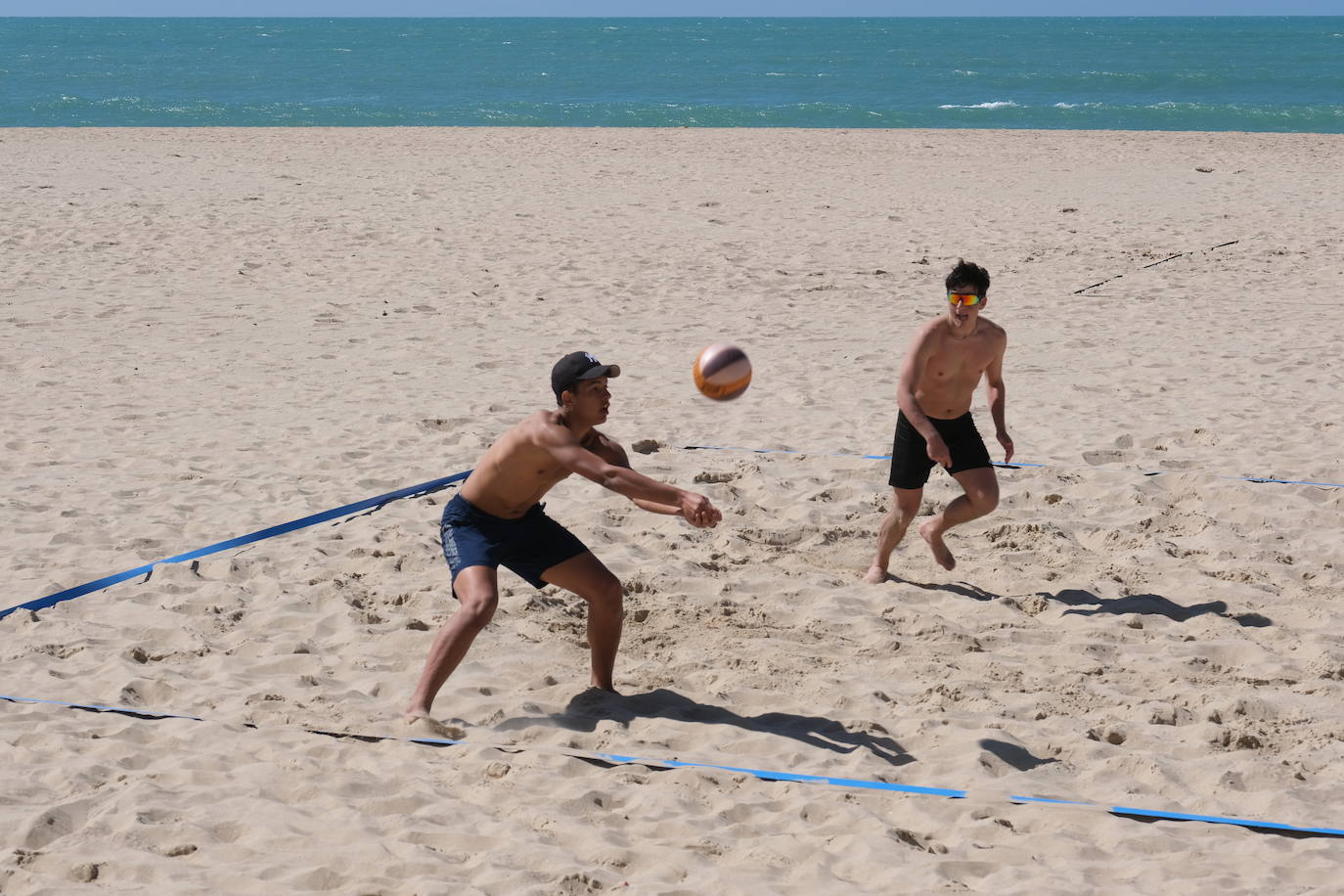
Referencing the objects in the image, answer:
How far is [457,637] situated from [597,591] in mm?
489

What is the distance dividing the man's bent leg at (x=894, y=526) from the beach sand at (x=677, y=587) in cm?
16

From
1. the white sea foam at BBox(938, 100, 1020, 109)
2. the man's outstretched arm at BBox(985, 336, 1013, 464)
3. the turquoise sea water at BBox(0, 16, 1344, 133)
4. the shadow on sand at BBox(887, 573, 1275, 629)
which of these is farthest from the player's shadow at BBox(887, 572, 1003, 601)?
the white sea foam at BBox(938, 100, 1020, 109)

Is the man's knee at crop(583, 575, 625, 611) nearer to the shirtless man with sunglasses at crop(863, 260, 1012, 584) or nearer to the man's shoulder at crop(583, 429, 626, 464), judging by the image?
the man's shoulder at crop(583, 429, 626, 464)

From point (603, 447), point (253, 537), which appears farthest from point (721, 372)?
point (253, 537)

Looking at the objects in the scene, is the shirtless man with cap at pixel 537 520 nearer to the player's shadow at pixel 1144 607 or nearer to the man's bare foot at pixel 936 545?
the man's bare foot at pixel 936 545

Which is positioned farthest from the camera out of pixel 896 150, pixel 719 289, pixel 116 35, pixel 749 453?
pixel 116 35

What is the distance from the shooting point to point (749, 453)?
284 inches

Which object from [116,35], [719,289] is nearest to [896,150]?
[719,289]

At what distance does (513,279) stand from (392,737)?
26.8ft

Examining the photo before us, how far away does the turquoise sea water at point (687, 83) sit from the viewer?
109 ft

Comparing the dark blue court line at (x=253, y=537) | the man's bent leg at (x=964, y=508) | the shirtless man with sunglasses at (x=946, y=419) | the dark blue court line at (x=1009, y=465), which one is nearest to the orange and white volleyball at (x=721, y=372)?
the shirtless man with sunglasses at (x=946, y=419)

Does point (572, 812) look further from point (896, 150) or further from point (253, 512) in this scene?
point (896, 150)

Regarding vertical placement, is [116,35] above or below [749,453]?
above

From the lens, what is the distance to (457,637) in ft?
13.9
